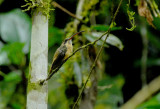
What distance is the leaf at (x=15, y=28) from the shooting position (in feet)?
6.09

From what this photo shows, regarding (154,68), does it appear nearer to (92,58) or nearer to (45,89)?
(92,58)

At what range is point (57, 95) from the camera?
2.22m

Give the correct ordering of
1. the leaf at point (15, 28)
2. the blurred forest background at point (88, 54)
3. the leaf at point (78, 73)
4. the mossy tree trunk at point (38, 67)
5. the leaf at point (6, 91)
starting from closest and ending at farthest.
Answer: the mossy tree trunk at point (38, 67), the blurred forest background at point (88, 54), the leaf at point (78, 73), the leaf at point (15, 28), the leaf at point (6, 91)

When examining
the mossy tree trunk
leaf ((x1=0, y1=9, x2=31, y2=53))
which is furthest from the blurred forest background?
the mossy tree trunk

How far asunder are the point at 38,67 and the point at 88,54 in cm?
33

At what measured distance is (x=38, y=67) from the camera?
72 cm

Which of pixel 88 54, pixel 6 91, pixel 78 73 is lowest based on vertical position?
pixel 6 91

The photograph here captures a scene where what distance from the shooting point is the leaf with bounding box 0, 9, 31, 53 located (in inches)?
73.1

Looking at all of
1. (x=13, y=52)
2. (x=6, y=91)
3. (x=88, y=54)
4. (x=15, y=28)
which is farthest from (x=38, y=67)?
(x=6, y=91)

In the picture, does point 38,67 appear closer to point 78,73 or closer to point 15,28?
point 78,73

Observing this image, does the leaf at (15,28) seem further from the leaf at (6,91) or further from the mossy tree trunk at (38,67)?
the mossy tree trunk at (38,67)

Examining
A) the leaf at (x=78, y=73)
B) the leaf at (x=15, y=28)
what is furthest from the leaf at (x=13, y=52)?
the leaf at (x=78, y=73)

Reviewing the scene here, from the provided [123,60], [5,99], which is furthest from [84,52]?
[123,60]

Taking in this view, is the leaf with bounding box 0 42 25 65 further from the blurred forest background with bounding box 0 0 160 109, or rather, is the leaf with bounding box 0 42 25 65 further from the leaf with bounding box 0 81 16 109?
the leaf with bounding box 0 81 16 109
